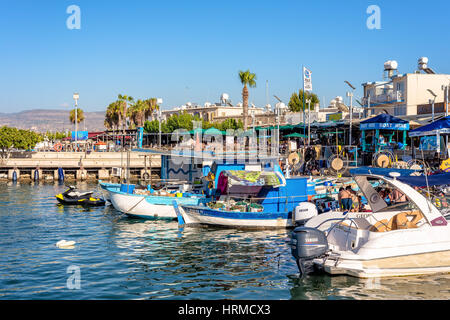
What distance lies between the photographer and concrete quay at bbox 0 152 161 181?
193 feet

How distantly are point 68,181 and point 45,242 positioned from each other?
3722 centimetres

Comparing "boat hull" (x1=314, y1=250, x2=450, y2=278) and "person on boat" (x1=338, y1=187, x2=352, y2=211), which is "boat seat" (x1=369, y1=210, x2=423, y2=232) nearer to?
"boat hull" (x1=314, y1=250, x2=450, y2=278)

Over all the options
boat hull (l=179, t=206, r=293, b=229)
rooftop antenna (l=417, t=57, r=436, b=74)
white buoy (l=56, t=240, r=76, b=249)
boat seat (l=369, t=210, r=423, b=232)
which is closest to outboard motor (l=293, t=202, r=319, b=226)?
boat hull (l=179, t=206, r=293, b=229)

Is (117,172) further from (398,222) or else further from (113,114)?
(113,114)

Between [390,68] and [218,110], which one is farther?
[218,110]

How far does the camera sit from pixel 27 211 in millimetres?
31672

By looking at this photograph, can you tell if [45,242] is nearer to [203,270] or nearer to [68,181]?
[203,270]

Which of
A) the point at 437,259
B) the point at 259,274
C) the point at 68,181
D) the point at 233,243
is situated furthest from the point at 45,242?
the point at 68,181

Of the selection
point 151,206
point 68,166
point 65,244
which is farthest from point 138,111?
point 65,244

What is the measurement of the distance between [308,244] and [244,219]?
30.1ft

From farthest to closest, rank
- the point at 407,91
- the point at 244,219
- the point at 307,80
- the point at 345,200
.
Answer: the point at 407,91 < the point at 307,80 < the point at 244,219 < the point at 345,200

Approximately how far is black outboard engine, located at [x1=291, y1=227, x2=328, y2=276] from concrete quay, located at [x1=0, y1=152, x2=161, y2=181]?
4496 cm

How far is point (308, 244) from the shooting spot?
14570 mm

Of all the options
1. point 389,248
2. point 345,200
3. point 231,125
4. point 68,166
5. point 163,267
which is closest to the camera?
point 389,248
